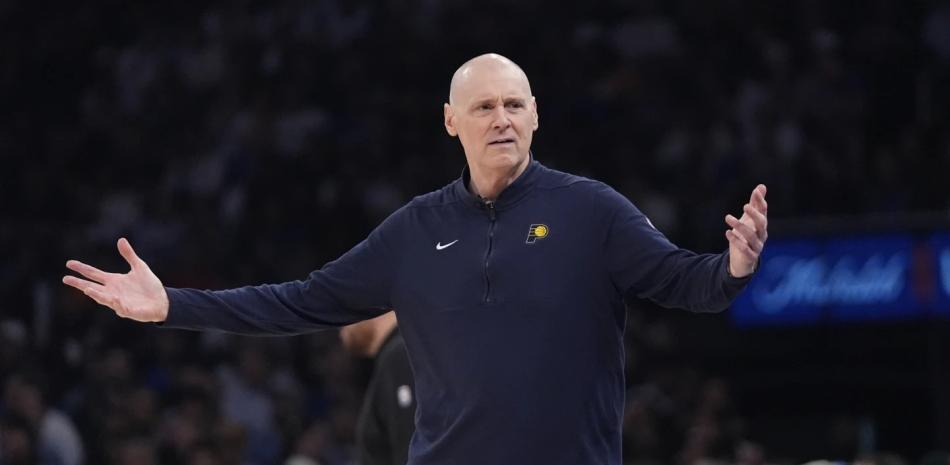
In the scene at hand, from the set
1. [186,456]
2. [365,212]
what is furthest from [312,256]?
[186,456]

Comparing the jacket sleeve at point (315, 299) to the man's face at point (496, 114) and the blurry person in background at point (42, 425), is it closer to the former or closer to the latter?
the man's face at point (496, 114)

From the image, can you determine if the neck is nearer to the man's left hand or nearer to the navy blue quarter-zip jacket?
the navy blue quarter-zip jacket

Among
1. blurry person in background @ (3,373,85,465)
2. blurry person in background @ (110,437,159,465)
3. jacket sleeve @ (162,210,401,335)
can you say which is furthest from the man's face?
blurry person in background @ (3,373,85,465)

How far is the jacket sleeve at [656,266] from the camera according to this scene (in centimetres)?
363

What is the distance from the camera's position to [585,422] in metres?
3.84

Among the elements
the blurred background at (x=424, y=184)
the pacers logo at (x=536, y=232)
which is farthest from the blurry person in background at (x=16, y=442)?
the pacers logo at (x=536, y=232)

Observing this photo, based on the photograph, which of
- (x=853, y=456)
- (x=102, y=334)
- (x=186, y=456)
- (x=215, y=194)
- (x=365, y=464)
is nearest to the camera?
(x=365, y=464)

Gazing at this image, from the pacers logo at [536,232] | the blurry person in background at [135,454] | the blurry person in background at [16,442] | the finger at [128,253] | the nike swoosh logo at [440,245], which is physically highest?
the finger at [128,253]

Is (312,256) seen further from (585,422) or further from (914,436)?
(585,422)

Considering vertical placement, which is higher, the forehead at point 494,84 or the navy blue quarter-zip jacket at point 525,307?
the forehead at point 494,84

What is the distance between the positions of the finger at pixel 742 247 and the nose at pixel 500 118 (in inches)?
30.2

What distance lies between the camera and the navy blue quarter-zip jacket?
12.5 feet

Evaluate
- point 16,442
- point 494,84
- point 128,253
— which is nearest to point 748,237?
point 494,84

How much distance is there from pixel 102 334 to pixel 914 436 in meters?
5.73
